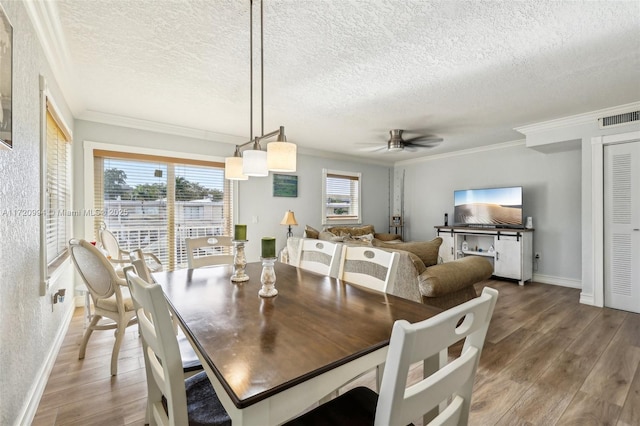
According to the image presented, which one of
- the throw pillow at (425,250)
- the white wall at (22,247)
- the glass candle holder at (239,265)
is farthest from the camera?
the throw pillow at (425,250)

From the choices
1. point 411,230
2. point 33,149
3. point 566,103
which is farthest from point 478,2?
point 411,230

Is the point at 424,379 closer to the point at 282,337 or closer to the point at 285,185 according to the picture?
the point at 282,337

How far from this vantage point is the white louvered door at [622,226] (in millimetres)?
3318

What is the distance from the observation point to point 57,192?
9.19 ft

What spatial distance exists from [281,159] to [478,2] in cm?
149

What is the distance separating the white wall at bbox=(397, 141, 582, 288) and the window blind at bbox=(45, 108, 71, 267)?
600 cm

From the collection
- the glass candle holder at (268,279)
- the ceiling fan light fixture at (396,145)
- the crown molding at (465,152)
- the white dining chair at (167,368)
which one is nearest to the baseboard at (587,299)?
the crown molding at (465,152)

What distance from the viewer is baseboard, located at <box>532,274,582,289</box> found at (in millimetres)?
4422

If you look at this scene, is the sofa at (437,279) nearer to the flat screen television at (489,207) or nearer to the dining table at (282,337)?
the dining table at (282,337)

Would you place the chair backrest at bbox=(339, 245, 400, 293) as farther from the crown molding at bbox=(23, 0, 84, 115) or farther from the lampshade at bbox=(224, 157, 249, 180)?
the crown molding at bbox=(23, 0, 84, 115)

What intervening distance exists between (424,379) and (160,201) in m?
4.18

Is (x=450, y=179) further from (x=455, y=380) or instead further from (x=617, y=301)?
(x=455, y=380)

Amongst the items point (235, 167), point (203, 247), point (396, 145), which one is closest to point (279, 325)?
point (235, 167)

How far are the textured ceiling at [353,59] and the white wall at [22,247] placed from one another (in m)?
0.37
